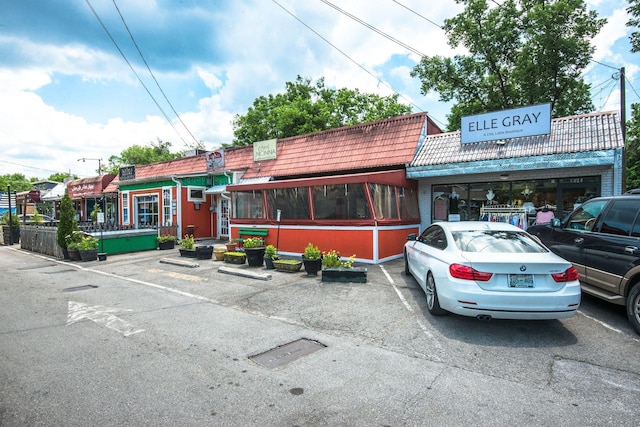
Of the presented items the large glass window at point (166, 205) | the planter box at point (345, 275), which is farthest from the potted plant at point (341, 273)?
the large glass window at point (166, 205)

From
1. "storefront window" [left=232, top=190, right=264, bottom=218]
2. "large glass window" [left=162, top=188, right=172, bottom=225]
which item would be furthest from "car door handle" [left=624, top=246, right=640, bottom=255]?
"large glass window" [left=162, top=188, right=172, bottom=225]

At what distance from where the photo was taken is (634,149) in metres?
26.6

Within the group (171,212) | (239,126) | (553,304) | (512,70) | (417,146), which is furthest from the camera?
(239,126)

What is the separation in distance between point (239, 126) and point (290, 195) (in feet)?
93.4

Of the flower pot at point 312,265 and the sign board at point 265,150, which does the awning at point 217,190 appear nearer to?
the sign board at point 265,150

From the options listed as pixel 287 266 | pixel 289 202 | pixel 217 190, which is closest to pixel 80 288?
pixel 287 266

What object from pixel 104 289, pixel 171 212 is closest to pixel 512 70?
pixel 171 212

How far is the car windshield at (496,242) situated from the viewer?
5.54 metres

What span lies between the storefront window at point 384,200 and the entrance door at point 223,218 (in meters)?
10.3

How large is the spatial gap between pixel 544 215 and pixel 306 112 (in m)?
23.2

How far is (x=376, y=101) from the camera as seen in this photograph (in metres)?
34.8

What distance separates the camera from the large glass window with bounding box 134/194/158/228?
68.7 ft

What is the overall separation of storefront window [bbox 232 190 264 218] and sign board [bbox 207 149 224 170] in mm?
5632

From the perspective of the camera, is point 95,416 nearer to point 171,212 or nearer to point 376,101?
point 171,212
